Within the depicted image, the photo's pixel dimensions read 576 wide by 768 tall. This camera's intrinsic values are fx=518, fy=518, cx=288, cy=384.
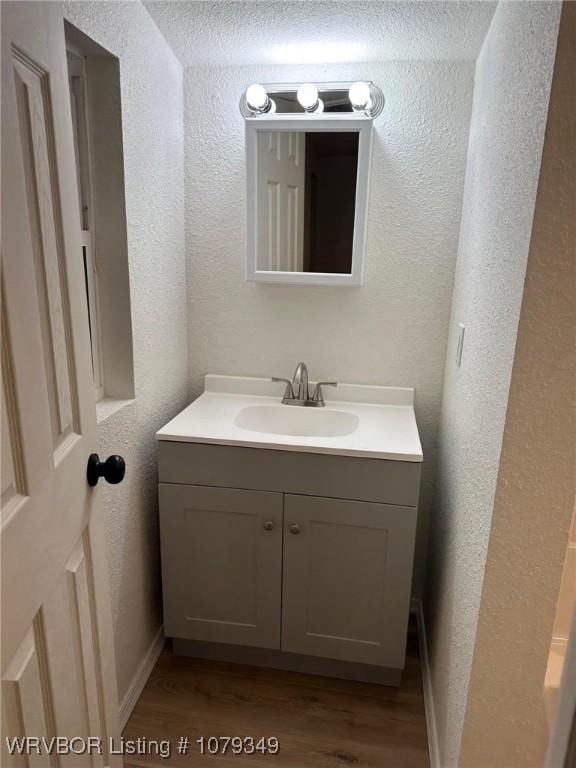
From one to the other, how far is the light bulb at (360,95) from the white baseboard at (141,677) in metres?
1.92

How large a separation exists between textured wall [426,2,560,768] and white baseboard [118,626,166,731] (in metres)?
0.92

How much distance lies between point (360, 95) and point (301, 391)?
39.2 inches

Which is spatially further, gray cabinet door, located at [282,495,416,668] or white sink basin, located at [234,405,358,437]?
white sink basin, located at [234,405,358,437]

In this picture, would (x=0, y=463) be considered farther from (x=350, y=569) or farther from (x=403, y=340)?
(x=403, y=340)

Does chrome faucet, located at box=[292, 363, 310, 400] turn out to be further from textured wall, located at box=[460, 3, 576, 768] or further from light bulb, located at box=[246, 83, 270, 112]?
textured wall, located at box=[460, 3, 576, 768]

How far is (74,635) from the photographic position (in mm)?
950

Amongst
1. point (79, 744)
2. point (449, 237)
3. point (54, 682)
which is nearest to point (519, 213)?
point (449, 237)

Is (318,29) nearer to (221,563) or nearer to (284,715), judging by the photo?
(221,563)

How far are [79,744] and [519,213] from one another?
127cm

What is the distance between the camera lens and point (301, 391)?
1897 millimetres

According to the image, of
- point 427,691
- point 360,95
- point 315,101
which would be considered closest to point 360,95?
point 360,95

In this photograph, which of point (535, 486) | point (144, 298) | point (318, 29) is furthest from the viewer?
point (144, 298)

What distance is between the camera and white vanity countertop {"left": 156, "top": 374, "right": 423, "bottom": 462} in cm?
153

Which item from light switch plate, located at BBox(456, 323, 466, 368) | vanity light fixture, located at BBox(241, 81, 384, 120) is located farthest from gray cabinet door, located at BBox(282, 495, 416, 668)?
vanity light fixture, located at BBox(241, 81, 384, 120)
